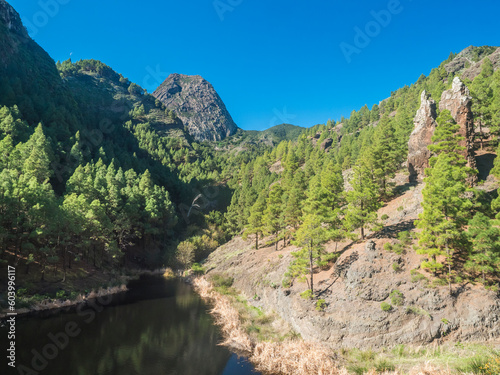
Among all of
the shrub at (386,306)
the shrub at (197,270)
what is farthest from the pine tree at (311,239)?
the shrub at (197,270)

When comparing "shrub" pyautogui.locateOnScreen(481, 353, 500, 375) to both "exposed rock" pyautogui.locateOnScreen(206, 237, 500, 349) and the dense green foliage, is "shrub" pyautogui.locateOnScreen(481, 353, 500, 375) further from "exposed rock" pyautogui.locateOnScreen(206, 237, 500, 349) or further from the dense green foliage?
the dense green foliage

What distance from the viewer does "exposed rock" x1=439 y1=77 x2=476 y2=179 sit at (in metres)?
40.3

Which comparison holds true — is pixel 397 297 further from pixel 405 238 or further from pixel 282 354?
pixel 282 354

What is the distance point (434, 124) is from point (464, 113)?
5.63 meters

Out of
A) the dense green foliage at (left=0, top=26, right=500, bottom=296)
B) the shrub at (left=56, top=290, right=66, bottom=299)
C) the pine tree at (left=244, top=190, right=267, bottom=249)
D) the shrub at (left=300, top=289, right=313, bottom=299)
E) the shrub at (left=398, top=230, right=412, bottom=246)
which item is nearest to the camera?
the dense green foliage at (left=0, top=26, right=500, bottom=296)

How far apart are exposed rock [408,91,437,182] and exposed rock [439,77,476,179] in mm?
2920

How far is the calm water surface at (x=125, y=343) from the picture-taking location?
22.7 meters

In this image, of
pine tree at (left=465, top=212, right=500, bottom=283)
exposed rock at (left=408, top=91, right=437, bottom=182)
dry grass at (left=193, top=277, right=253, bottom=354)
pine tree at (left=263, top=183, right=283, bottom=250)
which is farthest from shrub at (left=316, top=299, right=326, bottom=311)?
exposed rock at (left=408, top=91, right=437, bottom=182)

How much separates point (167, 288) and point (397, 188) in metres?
49.8

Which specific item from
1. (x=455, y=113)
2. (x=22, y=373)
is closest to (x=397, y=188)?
(x=455, y=113)

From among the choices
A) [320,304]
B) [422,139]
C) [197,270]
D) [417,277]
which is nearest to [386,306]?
[417,277]

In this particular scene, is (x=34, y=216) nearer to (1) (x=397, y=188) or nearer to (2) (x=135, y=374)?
(2) (x=135, y=374)

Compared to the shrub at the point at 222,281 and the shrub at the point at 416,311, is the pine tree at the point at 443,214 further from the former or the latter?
the shrub at the point at 222,281

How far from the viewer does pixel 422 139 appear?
4869 cm
